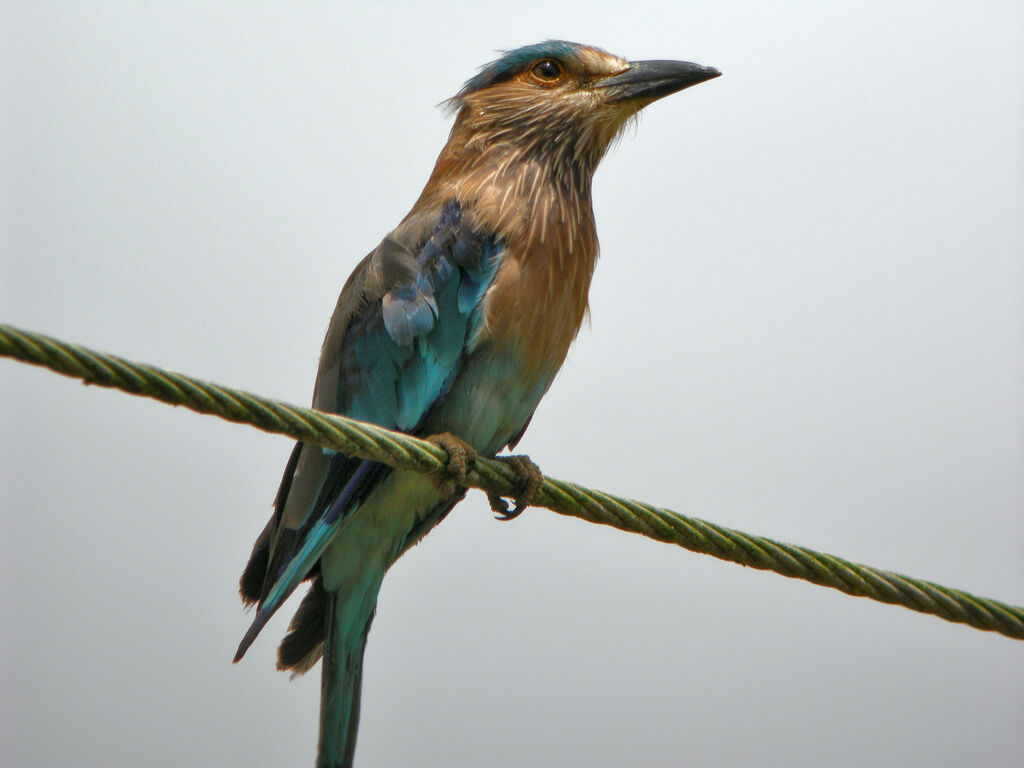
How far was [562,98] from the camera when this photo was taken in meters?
4.31

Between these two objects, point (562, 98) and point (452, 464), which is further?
point (562, 98)

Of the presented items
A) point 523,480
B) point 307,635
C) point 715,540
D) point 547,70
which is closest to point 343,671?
point 307,635

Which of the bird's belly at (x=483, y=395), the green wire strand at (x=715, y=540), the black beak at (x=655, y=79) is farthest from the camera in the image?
the black beak at (x=655, y=79)

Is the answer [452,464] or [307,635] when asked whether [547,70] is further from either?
[307,635]

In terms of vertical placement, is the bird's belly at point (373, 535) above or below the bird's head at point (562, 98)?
below

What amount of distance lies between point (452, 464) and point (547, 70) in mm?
2065

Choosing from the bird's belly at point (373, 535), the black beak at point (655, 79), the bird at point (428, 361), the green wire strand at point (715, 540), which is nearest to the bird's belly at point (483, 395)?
the bird at point (428, 361)

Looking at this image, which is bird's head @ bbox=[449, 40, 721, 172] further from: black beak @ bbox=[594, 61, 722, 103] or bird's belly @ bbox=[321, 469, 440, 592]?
bird's belly @ bbox=[321, 469, 440, 592]

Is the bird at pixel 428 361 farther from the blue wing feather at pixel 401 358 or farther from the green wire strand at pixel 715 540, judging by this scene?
the green wire strand at pixel 715 540

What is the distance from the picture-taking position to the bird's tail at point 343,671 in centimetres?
365

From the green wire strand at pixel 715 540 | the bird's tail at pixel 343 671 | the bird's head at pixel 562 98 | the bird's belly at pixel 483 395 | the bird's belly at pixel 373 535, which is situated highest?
the bird's head at pixel 562 98

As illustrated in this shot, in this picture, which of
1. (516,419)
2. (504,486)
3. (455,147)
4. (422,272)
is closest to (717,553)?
(504,486)

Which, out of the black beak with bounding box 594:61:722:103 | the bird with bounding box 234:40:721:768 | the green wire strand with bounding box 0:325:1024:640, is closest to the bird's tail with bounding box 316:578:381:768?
the bird with bounding box 234:40:721:768

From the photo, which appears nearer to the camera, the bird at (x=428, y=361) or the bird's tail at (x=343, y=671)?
the bird at (x=428, y=361)
